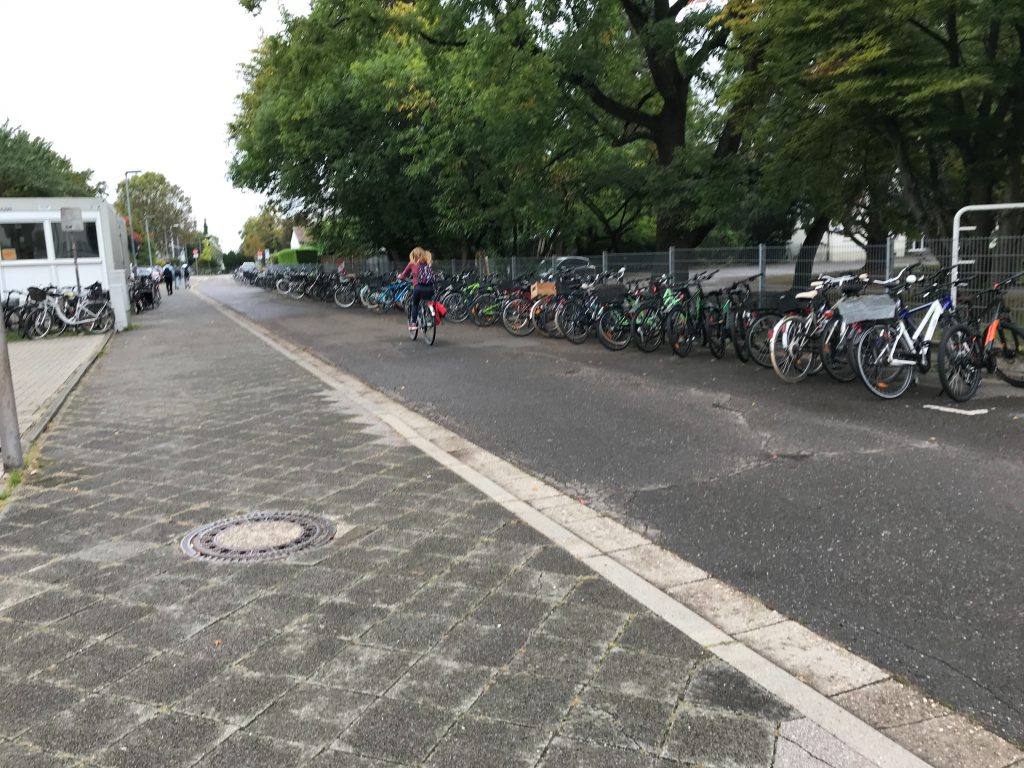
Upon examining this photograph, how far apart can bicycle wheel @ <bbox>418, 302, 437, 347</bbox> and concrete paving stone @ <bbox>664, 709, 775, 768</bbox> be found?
41.2 feet

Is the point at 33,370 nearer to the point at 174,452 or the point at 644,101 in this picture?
the point at 174,452

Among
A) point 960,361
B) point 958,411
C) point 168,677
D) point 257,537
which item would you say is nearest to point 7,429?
point 257,537

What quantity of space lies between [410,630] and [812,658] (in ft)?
5.20

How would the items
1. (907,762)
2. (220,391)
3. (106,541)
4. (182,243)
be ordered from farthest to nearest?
1. (182,243)
2. (220,391)
3. (106,541)
4. (907,762)

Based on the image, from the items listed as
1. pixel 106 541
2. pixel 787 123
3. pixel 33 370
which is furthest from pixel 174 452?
pixel 787 123

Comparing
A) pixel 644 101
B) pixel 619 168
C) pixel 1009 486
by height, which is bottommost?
pixel 1009 486

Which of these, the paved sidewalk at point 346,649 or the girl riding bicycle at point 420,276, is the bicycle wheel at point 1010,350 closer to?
the paved sidewalk at point 346,649

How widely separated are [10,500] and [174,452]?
1.49 metres

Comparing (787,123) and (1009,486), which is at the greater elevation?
(787,123)

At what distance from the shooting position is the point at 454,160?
2450 centimetres

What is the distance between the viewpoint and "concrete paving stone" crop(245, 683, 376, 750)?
2.79 metres

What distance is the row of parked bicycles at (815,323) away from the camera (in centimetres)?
845

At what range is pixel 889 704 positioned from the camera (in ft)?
9.61

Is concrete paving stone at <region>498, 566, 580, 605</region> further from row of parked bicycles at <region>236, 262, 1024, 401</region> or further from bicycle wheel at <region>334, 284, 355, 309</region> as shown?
bicycle wheel at <region>334, 284, 355, 309</region>
